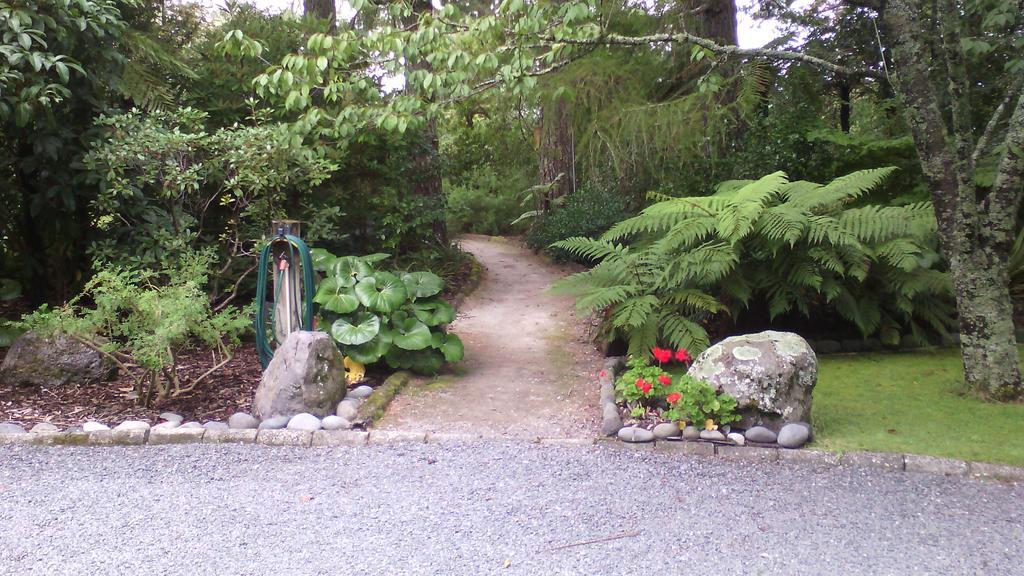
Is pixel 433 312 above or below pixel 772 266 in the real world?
below

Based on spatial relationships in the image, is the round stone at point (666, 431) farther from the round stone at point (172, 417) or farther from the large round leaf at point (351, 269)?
the round stone at point (172, 417)

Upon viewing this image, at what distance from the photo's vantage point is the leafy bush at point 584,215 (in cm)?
982

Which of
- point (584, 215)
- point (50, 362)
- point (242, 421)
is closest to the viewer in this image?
point (242, 421)

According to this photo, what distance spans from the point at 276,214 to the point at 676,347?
3.81m

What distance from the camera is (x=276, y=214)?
6770 millimetres

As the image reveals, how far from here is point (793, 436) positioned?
12.8 ft

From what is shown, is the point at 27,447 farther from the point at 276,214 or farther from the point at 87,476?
the point at 276,214

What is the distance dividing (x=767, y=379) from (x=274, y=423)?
2.81m

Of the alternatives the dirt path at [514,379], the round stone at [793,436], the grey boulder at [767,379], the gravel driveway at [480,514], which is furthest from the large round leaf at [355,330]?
the round stone at [793,436]

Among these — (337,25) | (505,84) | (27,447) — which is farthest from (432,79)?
(337,25)

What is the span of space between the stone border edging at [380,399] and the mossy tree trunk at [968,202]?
365 cm

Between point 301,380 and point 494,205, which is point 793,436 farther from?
point 494,205

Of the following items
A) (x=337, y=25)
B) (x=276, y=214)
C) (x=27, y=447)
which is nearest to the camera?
(x=27, y=447)

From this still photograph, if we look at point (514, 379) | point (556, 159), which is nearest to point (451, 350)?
point (514, 379)
